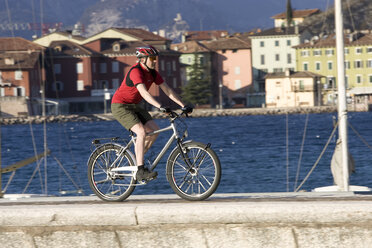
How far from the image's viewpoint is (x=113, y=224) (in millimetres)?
6949

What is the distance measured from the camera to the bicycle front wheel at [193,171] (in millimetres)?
8445

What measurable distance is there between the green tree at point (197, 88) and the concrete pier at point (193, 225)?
392ft

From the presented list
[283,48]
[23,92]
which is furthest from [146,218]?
[283,48]

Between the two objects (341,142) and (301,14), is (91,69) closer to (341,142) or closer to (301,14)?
(301,14)

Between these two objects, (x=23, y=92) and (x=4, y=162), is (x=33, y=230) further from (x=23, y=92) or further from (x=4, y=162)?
(x=23, y=92)

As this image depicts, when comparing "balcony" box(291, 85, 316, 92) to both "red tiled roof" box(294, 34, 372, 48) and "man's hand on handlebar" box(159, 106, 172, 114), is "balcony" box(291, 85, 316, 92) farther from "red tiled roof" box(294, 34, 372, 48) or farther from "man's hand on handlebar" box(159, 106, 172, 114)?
"man's hand on handlebar" box(159, 106, 172, 114)

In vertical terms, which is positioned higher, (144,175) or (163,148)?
(163,148)

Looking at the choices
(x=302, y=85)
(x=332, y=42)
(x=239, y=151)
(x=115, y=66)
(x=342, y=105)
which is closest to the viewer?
(x=342, y=105)

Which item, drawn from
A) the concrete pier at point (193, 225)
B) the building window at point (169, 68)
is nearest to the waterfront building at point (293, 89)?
the building window at point (169, 68)

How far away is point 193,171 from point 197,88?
121m

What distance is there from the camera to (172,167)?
867cm

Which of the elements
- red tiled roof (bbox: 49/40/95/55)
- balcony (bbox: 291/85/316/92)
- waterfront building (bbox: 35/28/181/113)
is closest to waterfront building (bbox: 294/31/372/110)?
balcony (bbox: 291/85/316/92)

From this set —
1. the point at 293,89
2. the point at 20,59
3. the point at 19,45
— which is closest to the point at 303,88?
the point at 293,89

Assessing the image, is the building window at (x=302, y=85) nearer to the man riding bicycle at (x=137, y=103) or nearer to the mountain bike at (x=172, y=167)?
the mountain bike at (x=172, y=167)
